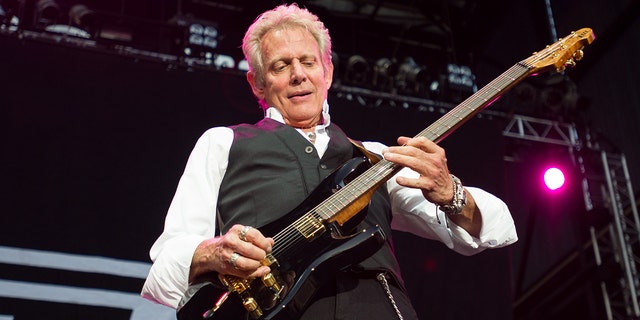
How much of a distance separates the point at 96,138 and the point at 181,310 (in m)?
3.21

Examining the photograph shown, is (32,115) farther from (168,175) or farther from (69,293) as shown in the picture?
(69,293)

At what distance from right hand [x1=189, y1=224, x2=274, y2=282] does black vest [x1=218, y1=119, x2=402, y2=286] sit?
216mm

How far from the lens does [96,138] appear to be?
15.3 ft

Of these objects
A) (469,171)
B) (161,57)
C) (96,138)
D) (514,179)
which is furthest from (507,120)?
(96,138)

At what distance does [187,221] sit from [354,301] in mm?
505

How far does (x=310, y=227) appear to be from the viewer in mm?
1760

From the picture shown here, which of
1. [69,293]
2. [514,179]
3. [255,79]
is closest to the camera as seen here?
[255,79]

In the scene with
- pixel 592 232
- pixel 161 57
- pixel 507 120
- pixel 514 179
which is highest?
pixel 161 57

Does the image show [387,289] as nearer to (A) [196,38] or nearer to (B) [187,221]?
(B) [187,221]

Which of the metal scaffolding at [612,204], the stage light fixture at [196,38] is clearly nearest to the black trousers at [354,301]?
the stage light fixture at [196,38]

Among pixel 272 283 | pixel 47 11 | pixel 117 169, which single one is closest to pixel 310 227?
pixel 272 283

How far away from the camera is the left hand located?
1730 mm

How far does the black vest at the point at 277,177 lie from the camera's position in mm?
1879

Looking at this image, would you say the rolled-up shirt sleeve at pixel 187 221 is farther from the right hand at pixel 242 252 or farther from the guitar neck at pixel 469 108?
the guitar neck at pixel 469 108
